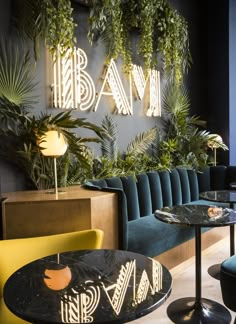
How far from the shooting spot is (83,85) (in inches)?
138

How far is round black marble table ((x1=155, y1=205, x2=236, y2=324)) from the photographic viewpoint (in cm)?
227

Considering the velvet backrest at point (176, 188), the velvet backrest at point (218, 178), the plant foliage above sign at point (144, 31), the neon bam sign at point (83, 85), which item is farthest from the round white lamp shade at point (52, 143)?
the velvet backrest at point (218, 178)

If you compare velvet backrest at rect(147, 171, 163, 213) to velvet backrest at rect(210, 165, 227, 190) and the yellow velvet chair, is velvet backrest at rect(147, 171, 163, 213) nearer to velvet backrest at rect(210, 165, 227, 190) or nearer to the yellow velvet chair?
velvet backrest at rect(210, 165, 227, 190)

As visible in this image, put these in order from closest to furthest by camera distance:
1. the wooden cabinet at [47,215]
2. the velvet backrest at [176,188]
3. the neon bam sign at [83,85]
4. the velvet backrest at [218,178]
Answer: the wooden cabinet at [47,215] → the neon bam sign at [83,85] → the velvet backrest at [176,188] → the velvet backrest at [218,178]

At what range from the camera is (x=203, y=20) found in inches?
211

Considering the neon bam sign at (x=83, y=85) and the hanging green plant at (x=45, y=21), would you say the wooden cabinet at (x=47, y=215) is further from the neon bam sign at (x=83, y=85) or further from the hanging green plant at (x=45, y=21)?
the hanging green plant at (x=45, y=21)

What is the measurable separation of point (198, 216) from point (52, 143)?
4.21 feet

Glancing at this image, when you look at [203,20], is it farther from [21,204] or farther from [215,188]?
[21,204]

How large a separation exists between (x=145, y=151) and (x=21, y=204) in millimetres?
2228

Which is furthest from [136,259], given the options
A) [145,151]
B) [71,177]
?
[145,151]

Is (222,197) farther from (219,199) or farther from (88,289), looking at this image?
(88,289)

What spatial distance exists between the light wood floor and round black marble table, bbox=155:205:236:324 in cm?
8

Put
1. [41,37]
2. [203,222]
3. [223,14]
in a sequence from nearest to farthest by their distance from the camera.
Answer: [203,222], [41,37], [223,14]

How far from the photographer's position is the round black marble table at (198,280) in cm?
227
